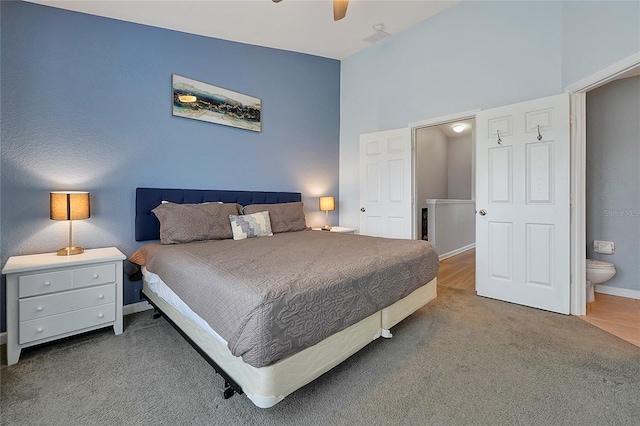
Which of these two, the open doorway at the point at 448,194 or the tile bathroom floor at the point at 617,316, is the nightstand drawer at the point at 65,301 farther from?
the tile bathroom floor at the point at 617,316

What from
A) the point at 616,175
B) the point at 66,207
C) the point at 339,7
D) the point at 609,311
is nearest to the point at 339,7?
the point at 339,7

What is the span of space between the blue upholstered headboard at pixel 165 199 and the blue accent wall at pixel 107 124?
9 centimetres

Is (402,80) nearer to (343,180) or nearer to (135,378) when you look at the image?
(343,180)

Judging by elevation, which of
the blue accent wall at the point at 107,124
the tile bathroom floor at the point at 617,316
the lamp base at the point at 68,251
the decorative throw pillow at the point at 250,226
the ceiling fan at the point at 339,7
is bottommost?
the tile bathroom floor at the point at 617,316

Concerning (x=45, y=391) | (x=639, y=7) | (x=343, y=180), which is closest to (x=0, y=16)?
(x=45, y=391)

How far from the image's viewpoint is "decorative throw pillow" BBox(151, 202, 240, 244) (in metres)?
2.50

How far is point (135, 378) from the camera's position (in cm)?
167

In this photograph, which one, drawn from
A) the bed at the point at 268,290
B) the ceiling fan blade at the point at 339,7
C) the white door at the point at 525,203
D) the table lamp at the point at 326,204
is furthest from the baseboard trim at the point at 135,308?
the white door at the point at 525,203

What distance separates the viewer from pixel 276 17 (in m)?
3.11

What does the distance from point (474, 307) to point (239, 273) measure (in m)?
2.43

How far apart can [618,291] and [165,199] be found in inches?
196

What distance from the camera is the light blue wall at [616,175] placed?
3051 millimetres

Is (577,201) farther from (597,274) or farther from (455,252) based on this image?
(455,252)

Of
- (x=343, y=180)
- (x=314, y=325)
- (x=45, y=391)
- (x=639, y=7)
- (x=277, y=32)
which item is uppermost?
(x=277, y=32)
